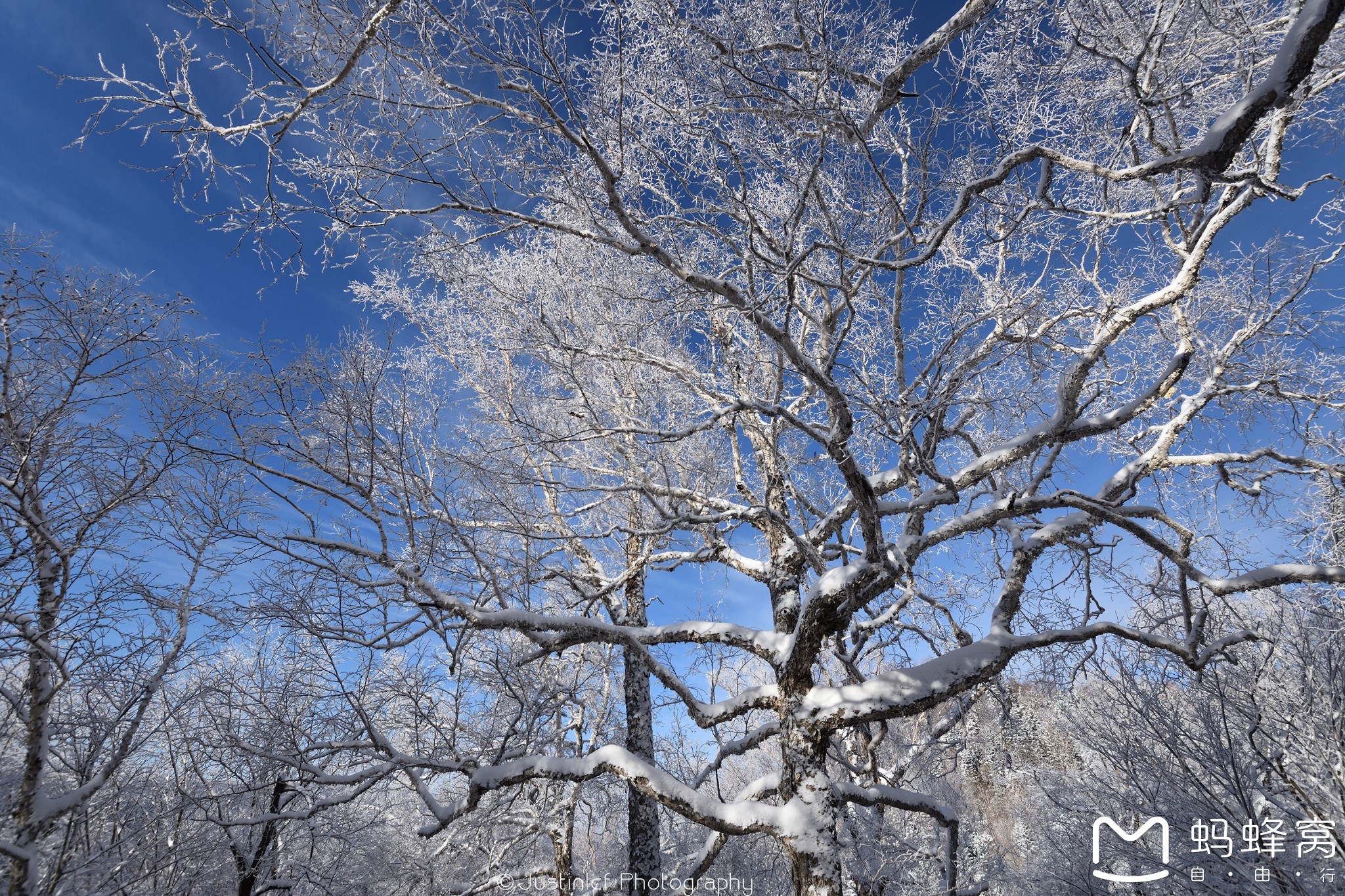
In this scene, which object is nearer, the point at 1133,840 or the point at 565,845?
the point at 1133,840

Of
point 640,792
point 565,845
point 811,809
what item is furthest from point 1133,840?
point 565,845

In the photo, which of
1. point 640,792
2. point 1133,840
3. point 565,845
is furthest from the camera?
point 565,845

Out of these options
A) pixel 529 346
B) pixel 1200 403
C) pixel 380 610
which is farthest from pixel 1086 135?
pixel 380 610

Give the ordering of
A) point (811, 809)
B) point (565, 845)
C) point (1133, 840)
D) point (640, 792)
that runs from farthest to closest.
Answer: point (565, 845)
point (1133, 840)
point (640, 792)
point (811, 809)

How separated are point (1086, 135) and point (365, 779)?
26.7ft

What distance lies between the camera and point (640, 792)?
630cm

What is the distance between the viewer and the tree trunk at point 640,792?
22.5ft

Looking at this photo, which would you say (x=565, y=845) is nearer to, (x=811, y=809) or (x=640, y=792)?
(x=640, y=792)

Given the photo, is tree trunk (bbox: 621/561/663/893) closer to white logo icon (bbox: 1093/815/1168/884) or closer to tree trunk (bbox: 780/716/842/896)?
tree trunk (bbox: 780/716/842/896)

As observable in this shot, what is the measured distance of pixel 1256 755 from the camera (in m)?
5.54

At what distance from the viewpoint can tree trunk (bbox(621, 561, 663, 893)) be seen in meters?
6.85

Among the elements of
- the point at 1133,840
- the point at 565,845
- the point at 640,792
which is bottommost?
the point at 565,845

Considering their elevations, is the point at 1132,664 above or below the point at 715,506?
below

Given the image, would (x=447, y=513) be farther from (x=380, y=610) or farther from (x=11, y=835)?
(x=11, y=835)
